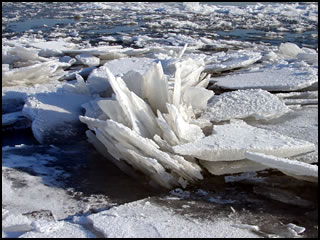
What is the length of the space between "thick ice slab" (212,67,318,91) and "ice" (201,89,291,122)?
1.59ft

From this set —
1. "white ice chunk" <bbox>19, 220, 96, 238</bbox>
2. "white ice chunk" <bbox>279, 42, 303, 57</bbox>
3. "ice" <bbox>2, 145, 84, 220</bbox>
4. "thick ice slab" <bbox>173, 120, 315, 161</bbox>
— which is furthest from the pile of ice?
"white ice chunk" <bbox>279, 42, 303, 57</bbox>

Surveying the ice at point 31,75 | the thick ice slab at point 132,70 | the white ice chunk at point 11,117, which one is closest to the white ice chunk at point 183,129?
the thick ice slab at point 132,70

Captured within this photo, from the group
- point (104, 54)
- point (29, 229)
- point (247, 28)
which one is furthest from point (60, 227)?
point (247, 28)

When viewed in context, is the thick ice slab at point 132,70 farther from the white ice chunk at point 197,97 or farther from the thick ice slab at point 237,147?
the thick ice slab at point 237,147

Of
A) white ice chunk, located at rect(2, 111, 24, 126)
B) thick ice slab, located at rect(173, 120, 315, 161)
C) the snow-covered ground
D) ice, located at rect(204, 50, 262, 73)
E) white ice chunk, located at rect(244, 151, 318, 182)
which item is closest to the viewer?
the snow-covered ground

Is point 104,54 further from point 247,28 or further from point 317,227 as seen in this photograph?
point 247,28

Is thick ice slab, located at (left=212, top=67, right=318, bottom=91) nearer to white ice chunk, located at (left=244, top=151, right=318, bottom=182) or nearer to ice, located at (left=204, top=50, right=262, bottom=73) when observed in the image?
ice, located at (left=204, top=50, right=262, bottom=73)

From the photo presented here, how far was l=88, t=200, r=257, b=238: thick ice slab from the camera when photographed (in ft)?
6.09

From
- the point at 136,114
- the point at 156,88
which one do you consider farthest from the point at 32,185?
the point at 156,88

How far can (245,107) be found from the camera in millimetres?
3162

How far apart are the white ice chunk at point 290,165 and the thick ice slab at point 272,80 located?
66.2 inches

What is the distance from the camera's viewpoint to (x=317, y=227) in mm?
1955

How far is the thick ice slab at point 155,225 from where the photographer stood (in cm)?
186

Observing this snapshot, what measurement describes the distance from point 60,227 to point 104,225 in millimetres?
211
